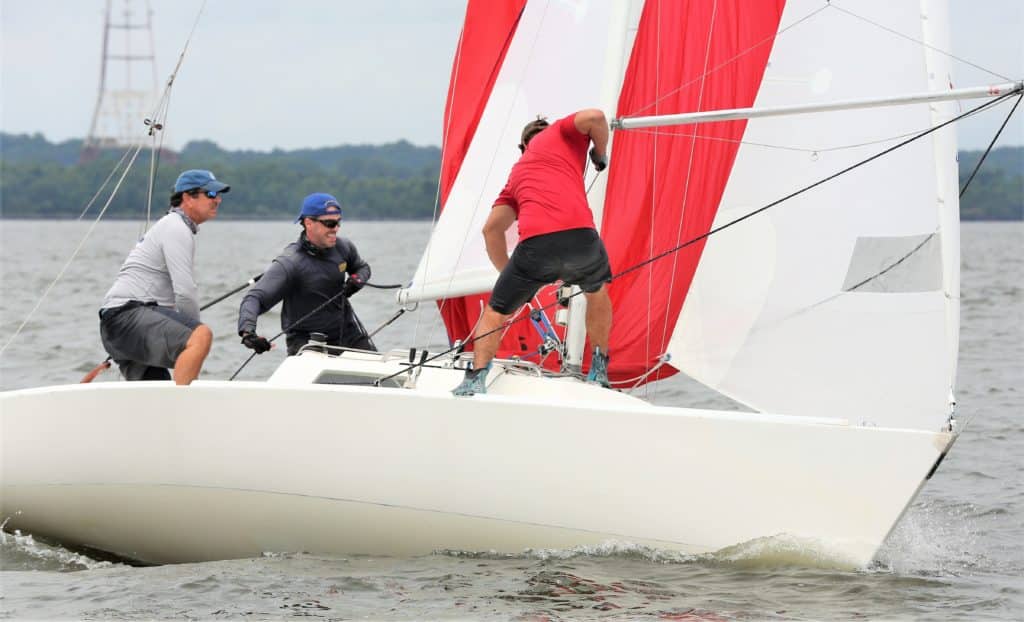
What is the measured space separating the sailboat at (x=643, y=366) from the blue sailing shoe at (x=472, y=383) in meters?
0.05

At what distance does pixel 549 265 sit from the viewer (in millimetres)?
4980

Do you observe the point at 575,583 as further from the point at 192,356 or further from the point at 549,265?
the point at 192,356

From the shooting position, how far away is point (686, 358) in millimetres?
5914

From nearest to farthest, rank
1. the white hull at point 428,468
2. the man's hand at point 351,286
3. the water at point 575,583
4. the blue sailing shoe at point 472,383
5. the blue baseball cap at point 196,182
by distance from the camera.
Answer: the water at point 575,583
the white hull at point 428,468
the blue sailing shoe at point 472,383
the blue baseball cap at point 196,182
the man's hand at point 351,286

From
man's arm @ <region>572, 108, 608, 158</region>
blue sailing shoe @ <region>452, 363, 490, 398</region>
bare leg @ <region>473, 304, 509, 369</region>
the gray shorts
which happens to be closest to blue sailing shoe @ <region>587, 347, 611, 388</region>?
bare leg @ <region>473, 304, 509, 369</region>

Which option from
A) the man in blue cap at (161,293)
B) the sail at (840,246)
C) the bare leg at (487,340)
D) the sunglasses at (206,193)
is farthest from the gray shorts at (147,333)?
the sail at (840,246)

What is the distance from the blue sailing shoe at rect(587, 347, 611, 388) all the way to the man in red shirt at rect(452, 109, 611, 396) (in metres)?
0.25

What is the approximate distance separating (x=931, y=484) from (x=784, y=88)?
83.6 inches

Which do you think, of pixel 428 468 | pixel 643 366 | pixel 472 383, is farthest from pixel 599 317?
pixel 428 468

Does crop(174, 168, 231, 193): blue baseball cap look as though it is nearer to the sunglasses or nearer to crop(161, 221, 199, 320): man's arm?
the sunglasses

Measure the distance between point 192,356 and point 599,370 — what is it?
145 centimetres

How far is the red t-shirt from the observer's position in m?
4.98

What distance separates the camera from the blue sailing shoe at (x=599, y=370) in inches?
206

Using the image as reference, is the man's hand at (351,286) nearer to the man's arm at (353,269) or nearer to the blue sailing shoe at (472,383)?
the man's arm at (353,269)
